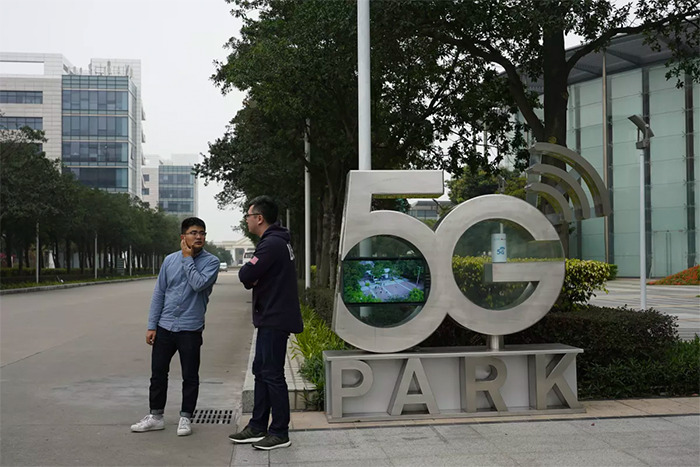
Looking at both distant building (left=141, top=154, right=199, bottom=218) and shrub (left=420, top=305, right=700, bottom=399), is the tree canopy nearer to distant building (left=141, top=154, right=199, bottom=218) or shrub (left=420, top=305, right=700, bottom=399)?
shrub (left=420, top=305, right=700, bottom=399)

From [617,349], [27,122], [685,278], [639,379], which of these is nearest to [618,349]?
[617,349]

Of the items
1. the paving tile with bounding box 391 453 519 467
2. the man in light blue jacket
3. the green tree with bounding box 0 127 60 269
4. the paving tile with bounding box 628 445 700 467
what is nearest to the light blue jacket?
the man in light blue jacket

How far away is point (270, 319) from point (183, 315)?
96 cm

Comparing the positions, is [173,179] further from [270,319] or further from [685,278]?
[270,319]

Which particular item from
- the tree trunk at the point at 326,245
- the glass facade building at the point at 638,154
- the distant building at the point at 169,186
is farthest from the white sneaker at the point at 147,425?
the distant building at the point at 169,186

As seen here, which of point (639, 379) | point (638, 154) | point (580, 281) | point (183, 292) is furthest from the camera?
point (638, 154)

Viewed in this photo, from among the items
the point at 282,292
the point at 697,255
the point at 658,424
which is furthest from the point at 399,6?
the point at 697,255

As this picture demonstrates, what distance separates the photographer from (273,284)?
5957mm

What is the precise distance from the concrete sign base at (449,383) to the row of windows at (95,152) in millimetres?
88638

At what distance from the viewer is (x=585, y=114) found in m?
48.9

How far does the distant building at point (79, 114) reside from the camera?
8712 centimetres

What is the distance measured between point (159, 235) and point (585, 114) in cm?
4836

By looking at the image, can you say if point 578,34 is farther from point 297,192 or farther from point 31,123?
point 31,123

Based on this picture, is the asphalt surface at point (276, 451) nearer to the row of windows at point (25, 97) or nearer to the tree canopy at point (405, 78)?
the tree canopy at point (405, 78)
